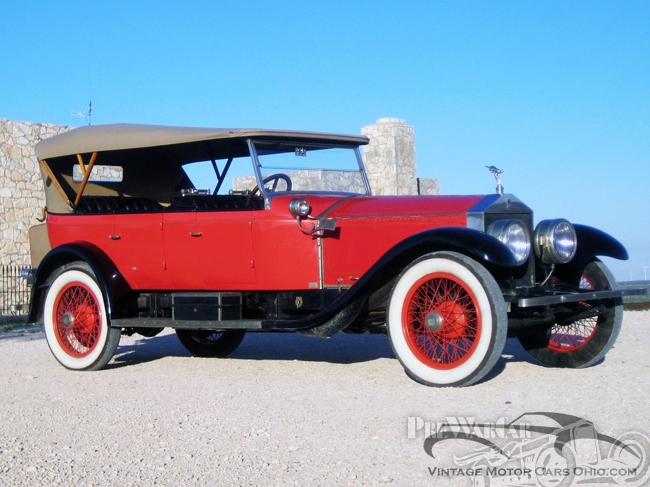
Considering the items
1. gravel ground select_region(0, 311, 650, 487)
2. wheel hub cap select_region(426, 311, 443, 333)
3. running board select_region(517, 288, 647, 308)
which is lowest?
gravel ground select_region(0, 311, 650, 487)

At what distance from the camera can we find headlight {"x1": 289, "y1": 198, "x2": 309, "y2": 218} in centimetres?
621

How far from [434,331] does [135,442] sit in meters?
2.16

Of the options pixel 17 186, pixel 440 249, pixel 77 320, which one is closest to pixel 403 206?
pixel 440 249

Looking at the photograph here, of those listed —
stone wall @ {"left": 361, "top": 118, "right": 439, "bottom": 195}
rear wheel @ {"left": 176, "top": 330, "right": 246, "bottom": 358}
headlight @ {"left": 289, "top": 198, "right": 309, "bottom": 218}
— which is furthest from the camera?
stone wall @ {"left": 361, "top": 118, "right": 439, "bottom": 195}

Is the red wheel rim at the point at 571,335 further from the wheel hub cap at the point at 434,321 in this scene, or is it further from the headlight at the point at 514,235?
the wheel hub cap at the point at 434,321

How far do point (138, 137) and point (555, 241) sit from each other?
12.0 ft

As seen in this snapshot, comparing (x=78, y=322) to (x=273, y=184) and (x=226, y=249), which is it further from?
(x=273, y=184)

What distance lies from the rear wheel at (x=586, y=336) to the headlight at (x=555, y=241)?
1.87 ft

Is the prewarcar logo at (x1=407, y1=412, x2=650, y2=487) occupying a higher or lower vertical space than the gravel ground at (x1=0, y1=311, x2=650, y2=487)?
higher

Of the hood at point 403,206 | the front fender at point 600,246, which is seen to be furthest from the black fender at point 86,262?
the front fender at point 600,246

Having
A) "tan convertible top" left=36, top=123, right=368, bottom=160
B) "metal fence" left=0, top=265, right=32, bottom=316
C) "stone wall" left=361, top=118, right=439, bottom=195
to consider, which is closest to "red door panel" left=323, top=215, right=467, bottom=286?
"tan convertible top" left=36, top=123, right=368, bottom=160

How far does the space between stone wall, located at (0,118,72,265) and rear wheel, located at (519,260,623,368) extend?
1241 centimetres

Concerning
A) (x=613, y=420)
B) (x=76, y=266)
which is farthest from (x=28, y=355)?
(x=613, y=420)

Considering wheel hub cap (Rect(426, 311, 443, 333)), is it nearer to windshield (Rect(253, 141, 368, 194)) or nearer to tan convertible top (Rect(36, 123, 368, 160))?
windshield (Rect(253, 141, 368, 194))
